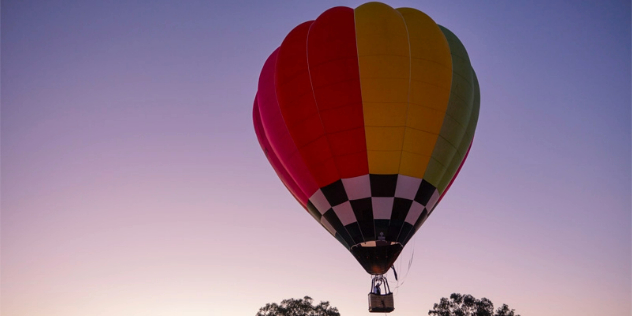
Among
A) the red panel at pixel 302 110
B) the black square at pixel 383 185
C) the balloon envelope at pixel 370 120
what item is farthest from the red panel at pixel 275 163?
the black square at pixel 383 185

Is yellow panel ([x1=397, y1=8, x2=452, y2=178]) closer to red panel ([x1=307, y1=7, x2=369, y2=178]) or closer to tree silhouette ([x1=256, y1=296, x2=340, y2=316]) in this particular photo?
red panel ([x1=307, y1=7, x2=369, y2=178])

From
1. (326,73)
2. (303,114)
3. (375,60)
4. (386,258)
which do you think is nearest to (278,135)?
(303,114)

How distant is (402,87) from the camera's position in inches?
560

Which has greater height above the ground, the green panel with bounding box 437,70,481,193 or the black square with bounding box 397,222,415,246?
the green panel with bounding box 437,70,481,193

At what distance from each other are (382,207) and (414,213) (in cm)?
88

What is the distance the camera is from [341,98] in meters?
14.2

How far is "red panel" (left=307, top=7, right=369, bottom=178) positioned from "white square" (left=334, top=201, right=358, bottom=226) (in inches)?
25.6

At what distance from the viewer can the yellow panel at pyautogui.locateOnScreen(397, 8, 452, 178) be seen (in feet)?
46.8

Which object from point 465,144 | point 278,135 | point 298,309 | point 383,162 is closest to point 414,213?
point 383,162

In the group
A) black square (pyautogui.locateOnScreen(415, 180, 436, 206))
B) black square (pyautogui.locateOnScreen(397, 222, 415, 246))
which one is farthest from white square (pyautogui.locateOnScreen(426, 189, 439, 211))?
black square (pyautogui.locateOnScreen(397, 222, 415, 246))

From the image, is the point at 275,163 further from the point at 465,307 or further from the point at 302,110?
the point at 465,307

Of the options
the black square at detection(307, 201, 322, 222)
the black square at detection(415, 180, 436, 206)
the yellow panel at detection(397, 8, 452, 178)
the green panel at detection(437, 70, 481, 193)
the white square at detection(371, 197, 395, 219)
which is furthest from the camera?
the green panel at detection(437, 70, 481, 193)

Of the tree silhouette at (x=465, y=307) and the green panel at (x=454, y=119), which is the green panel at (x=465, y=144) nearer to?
the green panel at (x=454, y=119)

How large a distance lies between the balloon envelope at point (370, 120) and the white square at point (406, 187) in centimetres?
2
